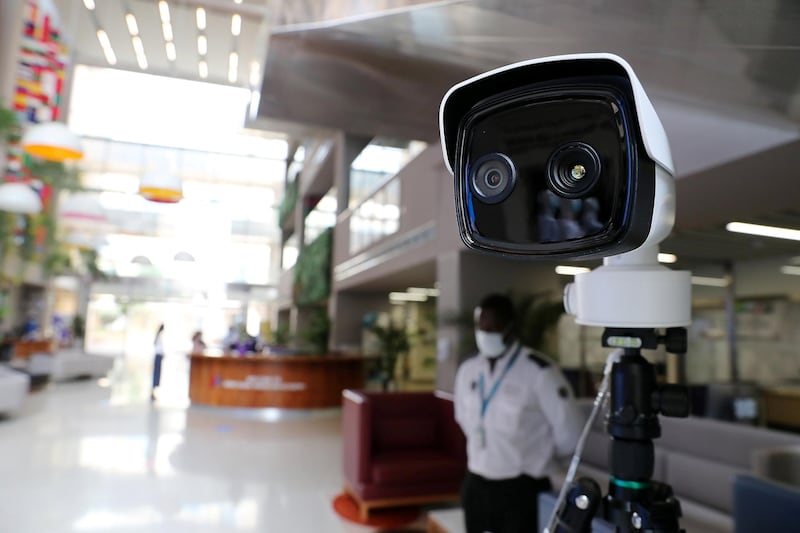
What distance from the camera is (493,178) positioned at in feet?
2.69

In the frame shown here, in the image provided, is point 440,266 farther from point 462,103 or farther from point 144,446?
point 462,103

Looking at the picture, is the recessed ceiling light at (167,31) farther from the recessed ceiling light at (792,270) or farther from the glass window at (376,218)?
the recessed ceiling light at (792,270)

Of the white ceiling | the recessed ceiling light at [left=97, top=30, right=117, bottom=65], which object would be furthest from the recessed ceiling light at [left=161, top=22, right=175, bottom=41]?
the recessed ceiling light at [left=97, top=30, right=117, bottom=65]

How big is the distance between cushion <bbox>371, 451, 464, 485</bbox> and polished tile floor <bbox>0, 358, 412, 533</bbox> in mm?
438

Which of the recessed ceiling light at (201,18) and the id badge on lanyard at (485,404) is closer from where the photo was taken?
the id badge on lanyard at (485,404)

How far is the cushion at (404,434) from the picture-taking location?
4512 millimetres

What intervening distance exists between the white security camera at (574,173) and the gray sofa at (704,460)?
7.69 ft

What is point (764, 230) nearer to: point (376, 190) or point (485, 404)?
point (485, 404)

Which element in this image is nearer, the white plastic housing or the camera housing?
the camera housing

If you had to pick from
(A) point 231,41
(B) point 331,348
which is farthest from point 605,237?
(A) point 231,41

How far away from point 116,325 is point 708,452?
22.7m

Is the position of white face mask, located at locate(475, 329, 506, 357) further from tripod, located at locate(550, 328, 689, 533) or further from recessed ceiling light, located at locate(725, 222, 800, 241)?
recessed ceiling light, located at locate(725, 222, 800, 241)

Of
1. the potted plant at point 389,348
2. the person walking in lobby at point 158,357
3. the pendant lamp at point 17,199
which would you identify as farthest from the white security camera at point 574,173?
the person walking in lobby at point 158,357

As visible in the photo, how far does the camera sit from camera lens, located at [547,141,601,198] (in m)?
0.73
